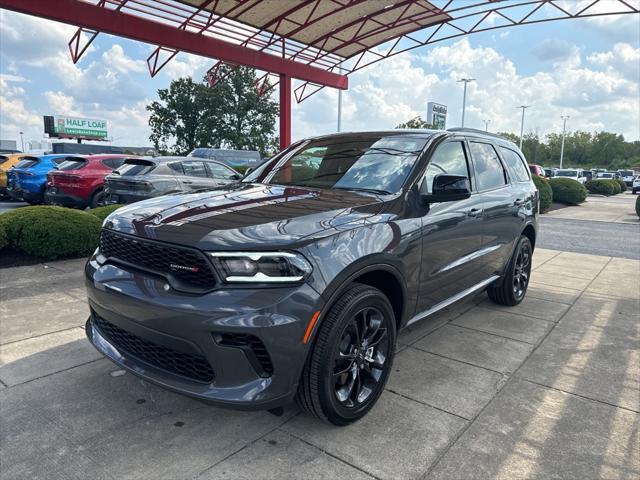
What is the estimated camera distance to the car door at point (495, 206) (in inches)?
167

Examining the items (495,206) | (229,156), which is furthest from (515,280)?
(229,156)

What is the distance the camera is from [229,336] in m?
2.26

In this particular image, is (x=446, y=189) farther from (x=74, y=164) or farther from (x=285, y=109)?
(x=285, y=109)

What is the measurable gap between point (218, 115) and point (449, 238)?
167ft

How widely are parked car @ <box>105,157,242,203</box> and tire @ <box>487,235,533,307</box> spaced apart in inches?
218

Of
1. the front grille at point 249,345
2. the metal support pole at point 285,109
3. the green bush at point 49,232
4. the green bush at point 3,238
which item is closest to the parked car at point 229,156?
the metal support pole at point 285,109

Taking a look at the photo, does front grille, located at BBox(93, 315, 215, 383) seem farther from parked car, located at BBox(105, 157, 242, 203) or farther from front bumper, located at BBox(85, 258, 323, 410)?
parked car, located at BBox(105, 157, 242, 203)

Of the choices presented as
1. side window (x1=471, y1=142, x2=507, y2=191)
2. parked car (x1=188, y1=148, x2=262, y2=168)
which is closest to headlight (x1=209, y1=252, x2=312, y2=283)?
side window (x1=471, y1=142, x2=507, y2=191)

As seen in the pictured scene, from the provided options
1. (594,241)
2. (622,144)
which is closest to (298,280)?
(594,241)

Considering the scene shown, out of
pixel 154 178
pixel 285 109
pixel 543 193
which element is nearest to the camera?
pixel 154 178

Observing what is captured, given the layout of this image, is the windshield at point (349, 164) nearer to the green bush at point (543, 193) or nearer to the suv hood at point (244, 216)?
the suv hood at point (244, 216)

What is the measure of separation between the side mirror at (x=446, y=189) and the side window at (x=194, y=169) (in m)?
8.34

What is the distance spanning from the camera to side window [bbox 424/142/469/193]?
3.46 m

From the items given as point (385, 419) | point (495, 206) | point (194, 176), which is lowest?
point (385, 419)
